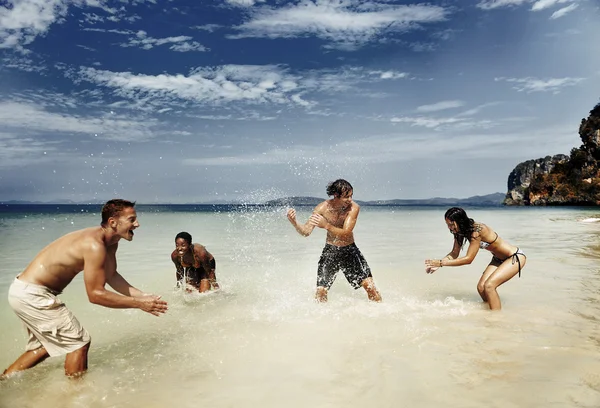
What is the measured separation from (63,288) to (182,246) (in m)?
3.41

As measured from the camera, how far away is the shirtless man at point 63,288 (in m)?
4.07

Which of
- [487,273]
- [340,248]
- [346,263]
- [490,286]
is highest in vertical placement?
[340,248]

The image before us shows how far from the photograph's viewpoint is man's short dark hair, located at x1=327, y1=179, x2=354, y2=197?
688 cm

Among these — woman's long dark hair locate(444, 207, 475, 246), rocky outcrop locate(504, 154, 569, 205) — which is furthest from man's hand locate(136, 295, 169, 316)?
rocky outcrop locate(504, 154, 569, 205)

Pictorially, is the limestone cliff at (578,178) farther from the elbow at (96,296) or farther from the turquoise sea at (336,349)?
the elbow at (96,296)

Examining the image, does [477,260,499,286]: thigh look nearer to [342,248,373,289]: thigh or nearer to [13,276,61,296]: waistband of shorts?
[342,248,373,289]: thigh

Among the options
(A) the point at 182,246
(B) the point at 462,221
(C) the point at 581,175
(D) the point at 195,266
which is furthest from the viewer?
(C) the point at 581,175

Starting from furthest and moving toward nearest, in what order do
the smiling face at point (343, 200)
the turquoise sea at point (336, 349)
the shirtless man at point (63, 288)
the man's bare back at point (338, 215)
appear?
the man's bare back at point (338, 215) < the smiling face at point (343, 200) < the shirtless man at point (63, 288) < the turquoise sea at point (336, 349)

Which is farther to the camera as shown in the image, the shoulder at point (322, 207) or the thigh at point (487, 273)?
the shoulder at point (322, 207)

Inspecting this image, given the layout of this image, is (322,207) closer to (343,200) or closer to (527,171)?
(343,200)

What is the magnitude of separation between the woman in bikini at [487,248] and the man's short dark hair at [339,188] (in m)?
1.60

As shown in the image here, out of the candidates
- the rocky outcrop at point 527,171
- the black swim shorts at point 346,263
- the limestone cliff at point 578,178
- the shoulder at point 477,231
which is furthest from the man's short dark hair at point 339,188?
the rocky outcrop at point 527,171

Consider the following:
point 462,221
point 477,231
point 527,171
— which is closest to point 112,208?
point 462,221

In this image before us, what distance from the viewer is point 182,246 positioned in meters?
7.59
